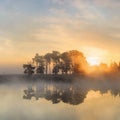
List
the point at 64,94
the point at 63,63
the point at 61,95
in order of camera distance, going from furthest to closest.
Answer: the point at 63,63, the point at 64,94, the point at 61,95

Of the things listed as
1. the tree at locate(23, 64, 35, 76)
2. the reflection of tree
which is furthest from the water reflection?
the tree at locate(23, 64, 35, 76)

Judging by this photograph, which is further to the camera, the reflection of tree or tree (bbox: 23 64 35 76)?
tree (bbox: 23 64 35 76)

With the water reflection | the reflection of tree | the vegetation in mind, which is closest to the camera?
the reflection of tree

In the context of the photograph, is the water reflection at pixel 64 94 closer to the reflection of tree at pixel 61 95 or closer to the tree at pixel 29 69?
the reflection of tree at pixel 61 95

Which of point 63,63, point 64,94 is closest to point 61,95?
point 64,94

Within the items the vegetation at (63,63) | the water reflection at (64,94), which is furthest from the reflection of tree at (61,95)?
the vegetation at (63,63)

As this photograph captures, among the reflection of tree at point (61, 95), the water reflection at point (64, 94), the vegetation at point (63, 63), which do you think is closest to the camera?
the reflection of tree at point (61, 95)

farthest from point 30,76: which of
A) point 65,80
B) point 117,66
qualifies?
point 117,66

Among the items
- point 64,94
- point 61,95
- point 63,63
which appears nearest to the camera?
point 61,95

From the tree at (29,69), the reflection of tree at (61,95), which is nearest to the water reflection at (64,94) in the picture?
the reflection of tree at (61,95)

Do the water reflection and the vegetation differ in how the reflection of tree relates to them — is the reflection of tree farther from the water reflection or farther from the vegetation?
the vegetation

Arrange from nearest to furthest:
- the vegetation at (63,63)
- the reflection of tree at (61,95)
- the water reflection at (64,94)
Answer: the reflection of tree at (61,95)
the water reflection at (64,94)
the vegetation at (63,63)

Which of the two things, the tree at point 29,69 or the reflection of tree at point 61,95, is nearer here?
the reflection of tree at point 61,95

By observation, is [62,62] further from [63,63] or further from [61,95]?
[61,95]
